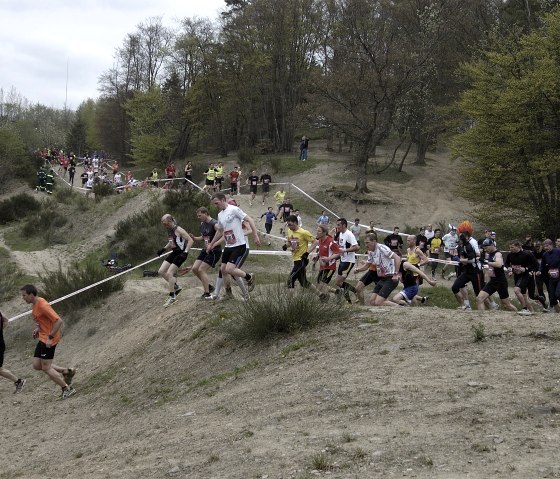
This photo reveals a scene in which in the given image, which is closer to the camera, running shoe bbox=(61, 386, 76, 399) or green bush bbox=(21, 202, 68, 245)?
running shoe bbox=(61, 386, 76, 399)

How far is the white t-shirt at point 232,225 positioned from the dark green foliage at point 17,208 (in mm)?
27324

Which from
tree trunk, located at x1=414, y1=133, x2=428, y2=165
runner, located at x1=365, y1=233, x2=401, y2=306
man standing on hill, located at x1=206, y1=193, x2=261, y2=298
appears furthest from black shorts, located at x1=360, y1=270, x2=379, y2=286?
tree trunk, located at x1=414, y1=133, x2=428, y2=165

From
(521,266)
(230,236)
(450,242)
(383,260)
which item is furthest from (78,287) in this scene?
(450,242)

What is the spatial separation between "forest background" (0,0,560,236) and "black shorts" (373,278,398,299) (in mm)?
16753

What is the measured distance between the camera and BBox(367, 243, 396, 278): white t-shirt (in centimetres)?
1116

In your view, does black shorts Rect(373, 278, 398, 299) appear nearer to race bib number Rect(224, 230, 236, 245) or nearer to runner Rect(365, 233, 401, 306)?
runner Rect(365, 233, 401, 306)

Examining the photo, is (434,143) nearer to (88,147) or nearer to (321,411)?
(321,411)

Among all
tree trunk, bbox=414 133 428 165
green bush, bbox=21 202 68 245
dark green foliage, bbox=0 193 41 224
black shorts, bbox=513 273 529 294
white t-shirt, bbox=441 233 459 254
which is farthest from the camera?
tree trunk, bbox=414 133 428 165

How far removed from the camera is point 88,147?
242 feet

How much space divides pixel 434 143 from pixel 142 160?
941 inches

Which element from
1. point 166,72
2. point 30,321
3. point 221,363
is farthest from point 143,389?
point 166,72

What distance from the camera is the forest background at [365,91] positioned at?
2717 centimetres

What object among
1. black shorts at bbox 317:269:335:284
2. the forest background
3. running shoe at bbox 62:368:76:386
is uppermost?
the forest background

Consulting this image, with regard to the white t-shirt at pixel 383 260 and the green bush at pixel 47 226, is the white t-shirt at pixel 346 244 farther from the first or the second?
the green bush at pixel 47 226
